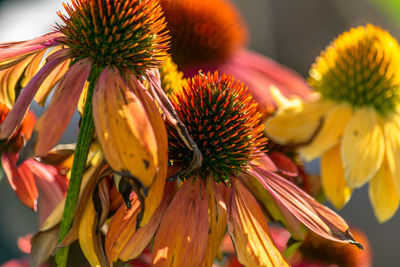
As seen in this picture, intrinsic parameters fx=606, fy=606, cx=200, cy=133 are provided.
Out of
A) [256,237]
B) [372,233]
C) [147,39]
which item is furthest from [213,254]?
[372,233]

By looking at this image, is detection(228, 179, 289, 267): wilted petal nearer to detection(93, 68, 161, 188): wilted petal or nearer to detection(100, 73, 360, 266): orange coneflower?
detection(100, 73, 360, 266): orange coneflower

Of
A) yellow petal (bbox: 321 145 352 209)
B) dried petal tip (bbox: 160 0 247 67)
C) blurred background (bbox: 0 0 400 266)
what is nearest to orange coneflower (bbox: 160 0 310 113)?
dried petal tip (bbox: 160 0 247 67)

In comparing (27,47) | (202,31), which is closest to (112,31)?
(27,47)

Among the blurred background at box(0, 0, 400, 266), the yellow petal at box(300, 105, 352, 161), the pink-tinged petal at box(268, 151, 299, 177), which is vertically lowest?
the blurred background at box(0, 0, 400, 266)

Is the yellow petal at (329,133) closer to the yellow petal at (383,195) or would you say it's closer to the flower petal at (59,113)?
the yellow petal at (383,195)

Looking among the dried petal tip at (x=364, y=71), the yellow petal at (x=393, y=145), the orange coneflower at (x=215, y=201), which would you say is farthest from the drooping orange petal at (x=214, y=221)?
the dried petal tip at (x=364, y=71)

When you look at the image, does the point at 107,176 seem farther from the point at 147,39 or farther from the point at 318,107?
the point at 318,107
